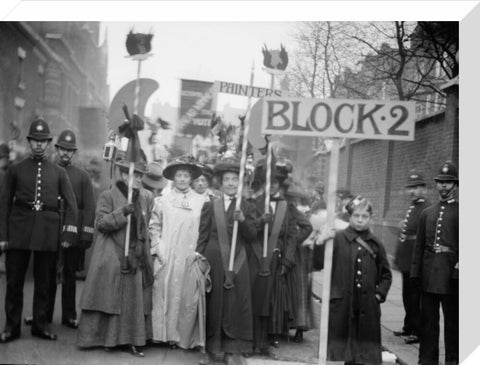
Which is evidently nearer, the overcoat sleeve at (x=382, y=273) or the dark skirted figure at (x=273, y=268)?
the overcoat sleeve at (x=382, y=273)

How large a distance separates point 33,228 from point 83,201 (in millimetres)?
490

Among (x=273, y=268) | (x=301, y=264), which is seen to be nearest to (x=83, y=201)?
(x=273, y=268)

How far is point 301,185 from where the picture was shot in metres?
5.44

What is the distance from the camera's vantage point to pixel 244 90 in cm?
535

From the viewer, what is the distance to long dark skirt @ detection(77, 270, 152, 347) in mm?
5152

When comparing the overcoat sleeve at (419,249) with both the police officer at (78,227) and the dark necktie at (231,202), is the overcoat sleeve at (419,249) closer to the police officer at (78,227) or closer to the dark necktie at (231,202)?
the dark necktie at (231,202)

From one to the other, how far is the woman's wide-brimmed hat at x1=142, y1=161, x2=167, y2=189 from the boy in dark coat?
62.7 inches

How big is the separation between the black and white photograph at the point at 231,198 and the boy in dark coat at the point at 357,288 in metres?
0.01

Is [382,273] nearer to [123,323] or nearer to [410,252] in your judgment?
[410,252]

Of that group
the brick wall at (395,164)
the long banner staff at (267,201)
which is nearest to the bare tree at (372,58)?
the brick wall at (395,164)

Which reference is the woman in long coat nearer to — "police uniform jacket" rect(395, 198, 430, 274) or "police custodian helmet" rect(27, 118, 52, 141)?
"police custodian helmet" rect(27, 118, 52, 141)

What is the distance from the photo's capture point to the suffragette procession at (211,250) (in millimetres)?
5059

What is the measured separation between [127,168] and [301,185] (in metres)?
1.51
